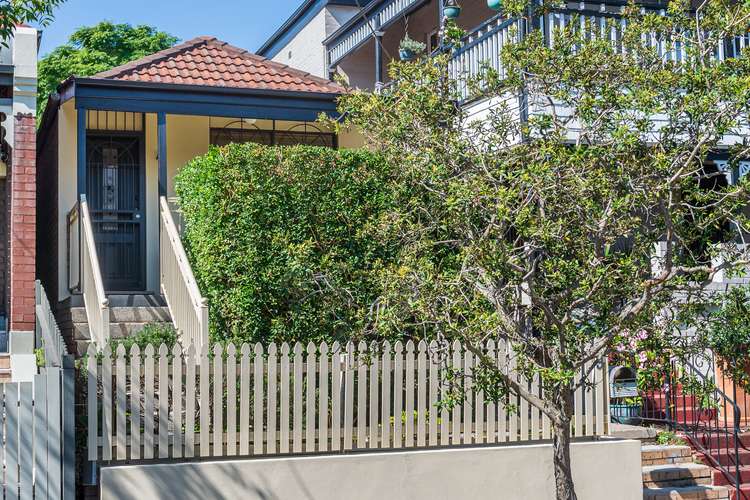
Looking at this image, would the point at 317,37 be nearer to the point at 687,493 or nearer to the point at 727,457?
the point at 727,457

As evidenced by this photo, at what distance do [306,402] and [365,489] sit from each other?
0.94m

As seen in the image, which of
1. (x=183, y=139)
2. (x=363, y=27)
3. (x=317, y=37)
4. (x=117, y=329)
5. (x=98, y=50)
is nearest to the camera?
(x=117, y=329)

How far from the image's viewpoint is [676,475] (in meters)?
10.5

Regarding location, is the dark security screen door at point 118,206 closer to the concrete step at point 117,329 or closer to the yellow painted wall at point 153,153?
the yellow painted wall at point 153,153

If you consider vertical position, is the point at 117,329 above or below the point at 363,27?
below

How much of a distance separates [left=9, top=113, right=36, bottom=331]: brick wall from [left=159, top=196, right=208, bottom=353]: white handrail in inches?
61.8

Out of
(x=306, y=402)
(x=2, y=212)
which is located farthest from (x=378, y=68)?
(x=306, y=402)

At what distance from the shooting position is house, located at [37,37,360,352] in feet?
43.3

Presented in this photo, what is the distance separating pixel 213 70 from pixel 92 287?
14.1 ft

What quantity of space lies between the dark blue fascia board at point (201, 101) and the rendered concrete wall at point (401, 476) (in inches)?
248

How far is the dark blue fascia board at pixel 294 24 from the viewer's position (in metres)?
21.1

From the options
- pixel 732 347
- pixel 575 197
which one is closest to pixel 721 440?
pixel 732 347

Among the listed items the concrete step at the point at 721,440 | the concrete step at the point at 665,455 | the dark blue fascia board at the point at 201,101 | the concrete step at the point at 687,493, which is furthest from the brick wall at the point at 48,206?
the concrete step at the point at 721,440

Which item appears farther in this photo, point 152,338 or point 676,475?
point 152,338
